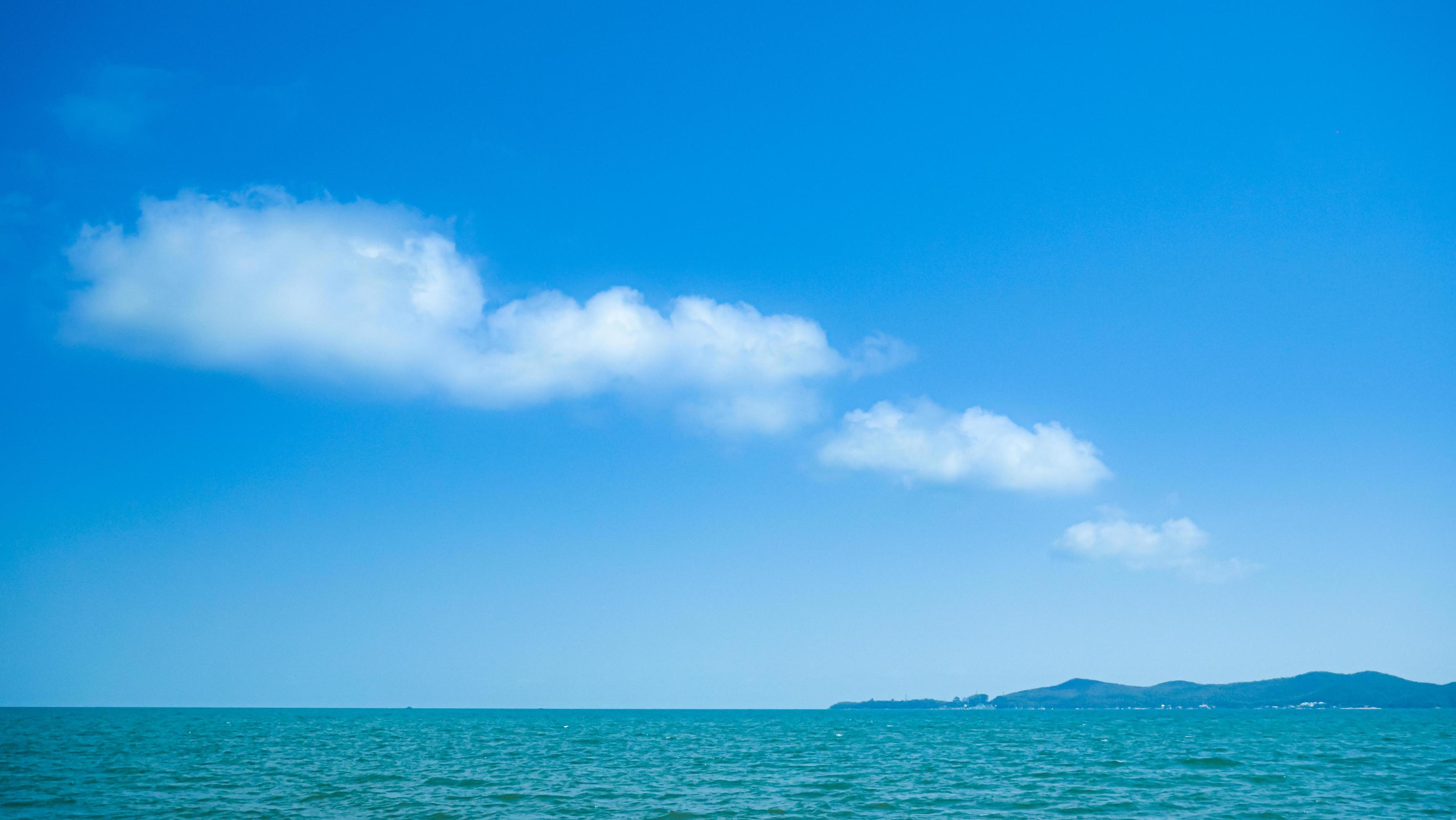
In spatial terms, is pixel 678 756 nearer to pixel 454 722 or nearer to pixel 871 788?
pixel 871 788

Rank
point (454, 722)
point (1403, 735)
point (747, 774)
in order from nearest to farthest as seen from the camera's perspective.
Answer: point (747, 774), point (1403, 735), point (454, 722)

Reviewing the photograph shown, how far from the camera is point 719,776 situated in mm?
43781

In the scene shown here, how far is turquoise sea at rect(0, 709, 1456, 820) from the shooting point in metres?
31.7

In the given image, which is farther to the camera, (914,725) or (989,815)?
(914,725)

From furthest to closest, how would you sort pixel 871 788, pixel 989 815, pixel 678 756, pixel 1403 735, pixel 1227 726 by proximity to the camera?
pixel 1227 726, pixel 1403 735, pixel 678 756, pixel 871 788, pixel 989 815

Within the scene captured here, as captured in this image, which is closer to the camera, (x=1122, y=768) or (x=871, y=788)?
(x=871, y=788)

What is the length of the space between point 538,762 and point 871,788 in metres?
23.4

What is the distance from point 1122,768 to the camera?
154 feet

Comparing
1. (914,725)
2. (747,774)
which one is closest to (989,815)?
(747,774)

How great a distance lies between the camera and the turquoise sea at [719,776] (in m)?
31.7

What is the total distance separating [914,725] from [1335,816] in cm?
10748

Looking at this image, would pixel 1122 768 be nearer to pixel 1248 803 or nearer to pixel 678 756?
pixel 1248 803

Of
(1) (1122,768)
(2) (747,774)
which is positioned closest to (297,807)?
(2) (747,774)

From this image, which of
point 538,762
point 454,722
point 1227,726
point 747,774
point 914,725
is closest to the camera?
point 747,774
